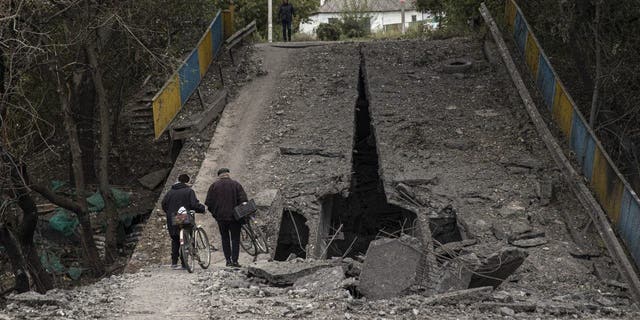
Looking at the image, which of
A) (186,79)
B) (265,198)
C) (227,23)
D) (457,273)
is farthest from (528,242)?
(227,23)

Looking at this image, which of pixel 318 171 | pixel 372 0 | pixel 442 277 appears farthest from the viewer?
pixel 372 0

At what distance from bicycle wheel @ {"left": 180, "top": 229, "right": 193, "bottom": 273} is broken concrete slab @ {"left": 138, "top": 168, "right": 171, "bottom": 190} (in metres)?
8.99

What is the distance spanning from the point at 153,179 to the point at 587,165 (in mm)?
9898

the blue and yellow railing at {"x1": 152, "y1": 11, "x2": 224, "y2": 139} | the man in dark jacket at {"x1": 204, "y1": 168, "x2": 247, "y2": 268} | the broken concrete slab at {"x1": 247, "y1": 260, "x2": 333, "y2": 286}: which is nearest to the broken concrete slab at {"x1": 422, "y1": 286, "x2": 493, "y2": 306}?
the broken concrete slab at {"x1": 247, "y1": 260, "x2": 333, "y2": 286}

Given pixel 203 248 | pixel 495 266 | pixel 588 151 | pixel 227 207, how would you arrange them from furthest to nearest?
pixel 588 151, pixel 203 248, pixel 227 207, pixel 495 266

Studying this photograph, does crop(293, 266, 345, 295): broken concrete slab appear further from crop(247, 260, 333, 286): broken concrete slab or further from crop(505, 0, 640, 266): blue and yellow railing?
crop(505, 0, 640, 266): blue and yellow railing

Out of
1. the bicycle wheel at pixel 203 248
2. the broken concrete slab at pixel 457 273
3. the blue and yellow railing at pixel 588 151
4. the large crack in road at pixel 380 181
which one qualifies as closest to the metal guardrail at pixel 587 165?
the blue and yellow railing at pixel 588 151

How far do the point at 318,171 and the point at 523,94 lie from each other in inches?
226

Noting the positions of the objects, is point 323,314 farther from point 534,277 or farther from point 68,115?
point 68,115

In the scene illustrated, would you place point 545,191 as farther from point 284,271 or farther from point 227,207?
point 284,271

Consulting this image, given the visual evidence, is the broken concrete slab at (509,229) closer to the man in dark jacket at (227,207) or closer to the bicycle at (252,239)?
the bicycle at (252,239)

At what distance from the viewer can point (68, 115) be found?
53.1ft

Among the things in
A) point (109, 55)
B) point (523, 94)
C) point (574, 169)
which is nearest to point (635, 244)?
point (574, 169)

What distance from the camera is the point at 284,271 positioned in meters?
11.3
